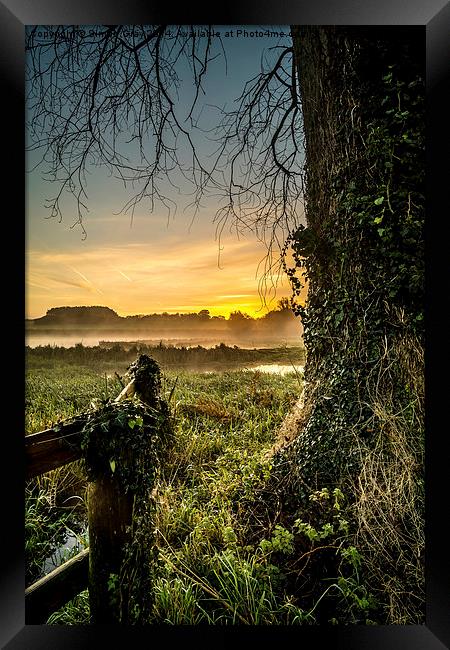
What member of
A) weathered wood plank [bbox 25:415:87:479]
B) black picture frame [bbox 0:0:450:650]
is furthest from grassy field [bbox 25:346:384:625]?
weathered wood plank [bbox 25:415:87:479]

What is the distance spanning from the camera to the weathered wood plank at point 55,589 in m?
1.88

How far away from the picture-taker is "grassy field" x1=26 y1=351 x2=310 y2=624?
214 cm

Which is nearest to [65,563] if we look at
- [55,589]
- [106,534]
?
[55,589]

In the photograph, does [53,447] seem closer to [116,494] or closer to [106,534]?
[116,494]

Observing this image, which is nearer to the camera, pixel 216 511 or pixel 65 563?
pixel 65 563

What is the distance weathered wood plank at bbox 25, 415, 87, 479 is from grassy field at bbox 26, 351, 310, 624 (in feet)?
2.00

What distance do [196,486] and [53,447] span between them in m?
0.96

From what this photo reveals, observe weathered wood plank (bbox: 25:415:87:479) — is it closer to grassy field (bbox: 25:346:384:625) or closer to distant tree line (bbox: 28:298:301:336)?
grassy field (bbox: 25:346:384:625)

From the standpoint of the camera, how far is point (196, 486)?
245cm

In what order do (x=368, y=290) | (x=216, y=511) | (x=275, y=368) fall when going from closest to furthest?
(x=368, y=290) → (x=216, y=511) → (x=275, y=368)
